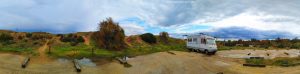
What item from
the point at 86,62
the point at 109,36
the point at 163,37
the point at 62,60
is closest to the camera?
the point at 86,62

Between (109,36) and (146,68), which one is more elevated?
(109,36)

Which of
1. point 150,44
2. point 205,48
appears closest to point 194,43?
point 205,48

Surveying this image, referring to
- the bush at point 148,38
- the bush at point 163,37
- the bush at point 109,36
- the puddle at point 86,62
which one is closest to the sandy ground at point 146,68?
the puddle at point 86,62

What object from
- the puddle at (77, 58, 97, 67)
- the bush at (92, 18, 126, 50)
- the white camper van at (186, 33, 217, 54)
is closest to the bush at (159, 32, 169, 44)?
the bush at (92, 18, 126, 50)

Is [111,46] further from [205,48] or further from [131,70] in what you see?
[131,70]

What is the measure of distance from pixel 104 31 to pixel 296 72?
33.4 m

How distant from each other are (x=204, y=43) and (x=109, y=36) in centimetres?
1430

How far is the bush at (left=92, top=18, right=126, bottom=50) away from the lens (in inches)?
2279

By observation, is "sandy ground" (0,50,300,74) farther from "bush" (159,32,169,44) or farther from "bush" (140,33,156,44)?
"bush" (159,32,169,44)

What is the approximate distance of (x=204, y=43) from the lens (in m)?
54.6

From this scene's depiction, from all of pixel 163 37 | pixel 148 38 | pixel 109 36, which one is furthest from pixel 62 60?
pixel 163 37

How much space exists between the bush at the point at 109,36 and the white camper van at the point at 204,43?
35.3 feet

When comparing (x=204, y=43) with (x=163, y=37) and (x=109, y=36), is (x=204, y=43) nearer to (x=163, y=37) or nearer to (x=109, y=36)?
(x=109, y=36)

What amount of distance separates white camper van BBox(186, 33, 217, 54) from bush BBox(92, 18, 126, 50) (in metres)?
10.8
